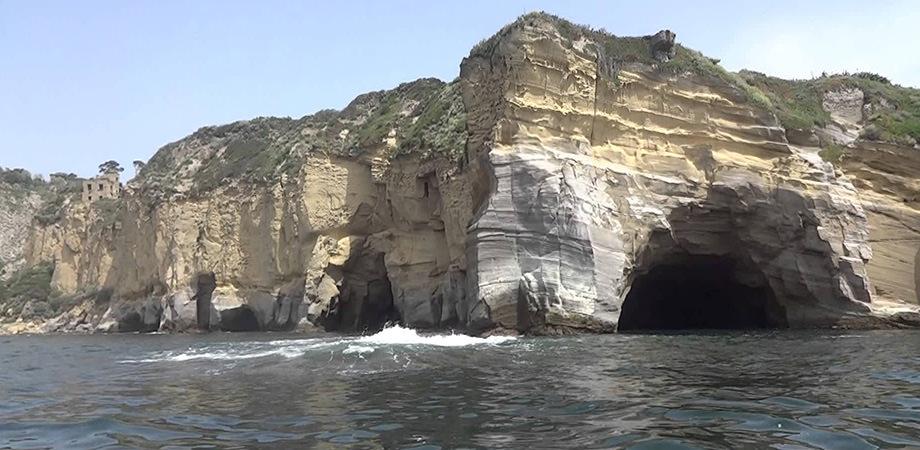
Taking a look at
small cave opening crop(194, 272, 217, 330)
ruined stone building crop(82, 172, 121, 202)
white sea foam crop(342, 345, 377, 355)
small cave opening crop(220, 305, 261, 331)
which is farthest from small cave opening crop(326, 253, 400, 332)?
ruined stone building crop(82, 172, 121, 202)

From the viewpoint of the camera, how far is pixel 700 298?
35.7m

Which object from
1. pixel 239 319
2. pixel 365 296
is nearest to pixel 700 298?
pixel 365 296

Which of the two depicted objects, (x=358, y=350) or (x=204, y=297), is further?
(x=204, y=297)

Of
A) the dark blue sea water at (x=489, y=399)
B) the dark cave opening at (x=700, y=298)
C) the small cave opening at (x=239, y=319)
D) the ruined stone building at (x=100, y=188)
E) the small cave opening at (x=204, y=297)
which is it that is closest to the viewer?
the dark blue sea water at (x=489, y=399)

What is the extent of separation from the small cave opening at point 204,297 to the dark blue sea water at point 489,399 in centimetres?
2602

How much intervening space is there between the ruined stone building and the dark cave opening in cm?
5078

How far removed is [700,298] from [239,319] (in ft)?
80.1

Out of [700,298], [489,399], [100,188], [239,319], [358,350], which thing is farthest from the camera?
[100,188]

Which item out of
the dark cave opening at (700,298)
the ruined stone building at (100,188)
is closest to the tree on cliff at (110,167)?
the ruined stone building at (100,188)

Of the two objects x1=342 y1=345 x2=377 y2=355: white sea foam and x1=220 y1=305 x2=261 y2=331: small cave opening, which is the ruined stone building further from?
x1=342 y1=345 x2=377 y2=355: white sea foam

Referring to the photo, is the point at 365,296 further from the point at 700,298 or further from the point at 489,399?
the point at 489,399

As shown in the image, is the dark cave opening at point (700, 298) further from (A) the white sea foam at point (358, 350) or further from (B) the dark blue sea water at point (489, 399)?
(A) the white sea foam at point (358, 350)

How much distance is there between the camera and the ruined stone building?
66.6 metres

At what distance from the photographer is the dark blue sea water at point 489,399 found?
765 cm
